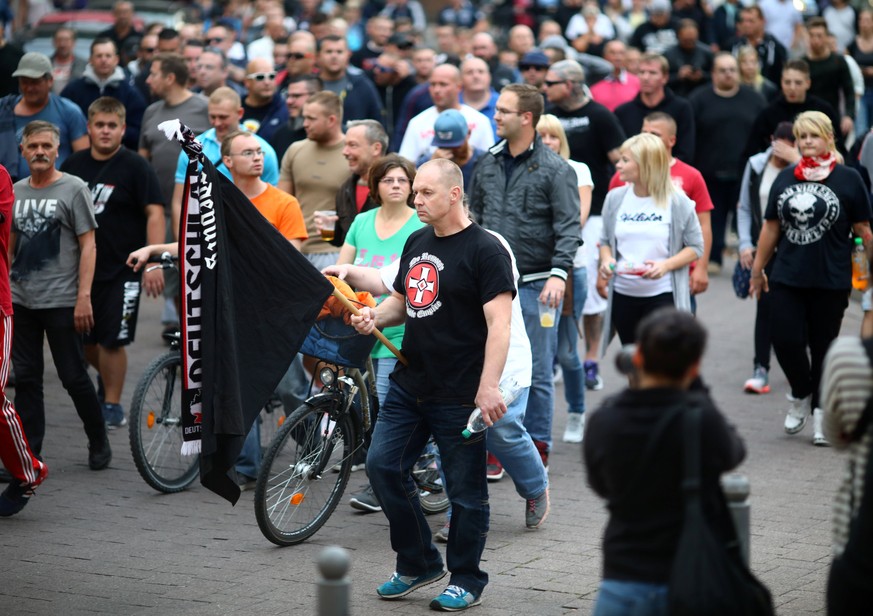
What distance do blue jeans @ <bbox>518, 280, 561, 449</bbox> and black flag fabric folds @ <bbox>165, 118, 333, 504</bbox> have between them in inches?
73.9

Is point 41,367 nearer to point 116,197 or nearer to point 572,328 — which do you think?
point 116,197

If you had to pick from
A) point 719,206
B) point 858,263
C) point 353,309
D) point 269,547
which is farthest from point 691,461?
point 719,206

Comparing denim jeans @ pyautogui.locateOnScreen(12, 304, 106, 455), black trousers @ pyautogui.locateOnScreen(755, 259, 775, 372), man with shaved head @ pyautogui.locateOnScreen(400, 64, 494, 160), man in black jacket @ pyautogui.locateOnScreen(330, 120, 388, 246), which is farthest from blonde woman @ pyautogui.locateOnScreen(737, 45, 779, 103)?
denim jeans @ pyautogui.locateOnScreen(12, 304, 106, 455)

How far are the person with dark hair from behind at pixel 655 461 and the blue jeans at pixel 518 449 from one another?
2.51 metres

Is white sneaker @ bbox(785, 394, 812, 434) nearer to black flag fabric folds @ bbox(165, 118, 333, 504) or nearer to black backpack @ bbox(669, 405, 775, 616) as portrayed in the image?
black flag fabric folds @ bbox(165, 118, 333, 504)

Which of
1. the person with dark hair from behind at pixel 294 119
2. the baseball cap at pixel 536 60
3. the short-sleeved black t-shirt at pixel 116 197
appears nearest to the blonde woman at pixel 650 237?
the short-sleeved black t-shirt at pixel 116 197

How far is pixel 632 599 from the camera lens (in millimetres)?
4035

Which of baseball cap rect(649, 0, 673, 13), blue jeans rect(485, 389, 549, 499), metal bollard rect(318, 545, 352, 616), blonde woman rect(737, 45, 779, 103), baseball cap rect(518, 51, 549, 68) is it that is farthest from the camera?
baseball cap rect(649, 0, 673, 13)

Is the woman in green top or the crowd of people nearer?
the crowd of people

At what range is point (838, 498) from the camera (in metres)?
4.21

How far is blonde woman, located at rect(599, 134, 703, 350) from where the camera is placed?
851cm

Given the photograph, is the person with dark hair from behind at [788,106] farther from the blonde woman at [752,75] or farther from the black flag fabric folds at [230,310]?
the black flag fabric folds at [230,310]

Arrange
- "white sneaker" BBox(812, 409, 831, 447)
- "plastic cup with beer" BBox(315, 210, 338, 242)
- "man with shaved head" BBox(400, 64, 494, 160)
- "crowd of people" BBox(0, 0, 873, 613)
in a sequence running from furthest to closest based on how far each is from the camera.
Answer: "man with shaved head" BBox(400, 64, 494, 160) < "white sneaker" BBox(812, 409, 831, 447) < "plastic cup with beer" BBox(315, 210, 338, 242) < "crowd of people" BBox(0, 0, 873, 613)

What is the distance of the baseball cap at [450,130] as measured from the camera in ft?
30.5
